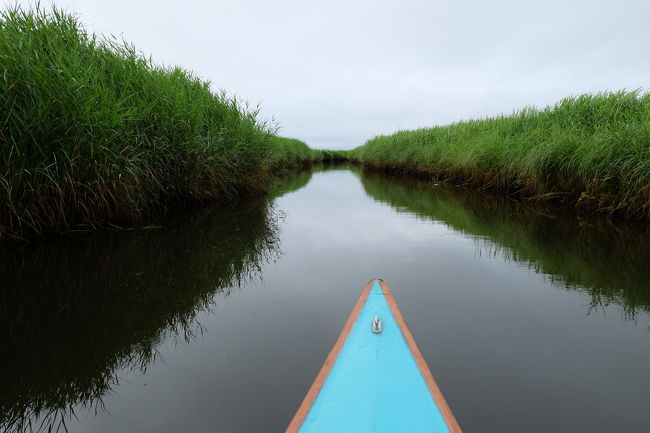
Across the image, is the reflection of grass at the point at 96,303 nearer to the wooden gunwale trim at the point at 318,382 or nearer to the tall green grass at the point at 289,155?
the wooden gunwale trim at the point at 318,382

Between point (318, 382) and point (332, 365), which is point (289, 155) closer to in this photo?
point (332, 365)

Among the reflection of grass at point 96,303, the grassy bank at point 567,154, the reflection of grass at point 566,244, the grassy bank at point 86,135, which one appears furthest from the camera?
the grassy bank at point 567,154

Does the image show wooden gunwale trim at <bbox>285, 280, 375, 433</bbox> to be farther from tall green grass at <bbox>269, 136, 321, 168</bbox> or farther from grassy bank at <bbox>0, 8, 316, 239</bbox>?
tall green grass at <bbox>269, 136, 321, 168</bbox>

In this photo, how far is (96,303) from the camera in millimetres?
2734

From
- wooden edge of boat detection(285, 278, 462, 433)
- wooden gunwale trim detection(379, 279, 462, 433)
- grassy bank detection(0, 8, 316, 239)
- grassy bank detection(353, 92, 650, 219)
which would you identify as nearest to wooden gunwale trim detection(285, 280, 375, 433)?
wooden edge of boat detection(285, 278, 462, 433)

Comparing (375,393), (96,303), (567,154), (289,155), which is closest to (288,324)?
(375,393)

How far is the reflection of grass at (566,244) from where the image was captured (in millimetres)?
3115

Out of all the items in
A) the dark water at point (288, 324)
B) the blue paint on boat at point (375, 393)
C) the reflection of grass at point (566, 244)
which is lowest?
the dark water at point (288, 324)

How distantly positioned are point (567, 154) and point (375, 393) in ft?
20.9

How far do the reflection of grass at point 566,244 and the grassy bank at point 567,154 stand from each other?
50 cm

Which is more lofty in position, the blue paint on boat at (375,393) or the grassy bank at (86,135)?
the grassy bank at (86,135)

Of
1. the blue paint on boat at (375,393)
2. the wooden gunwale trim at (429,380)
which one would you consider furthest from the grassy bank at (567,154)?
the blue paint on boat at (375,393)

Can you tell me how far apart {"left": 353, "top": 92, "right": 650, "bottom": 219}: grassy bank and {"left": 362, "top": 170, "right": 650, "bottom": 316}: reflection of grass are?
1.65ft

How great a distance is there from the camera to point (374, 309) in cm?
202
